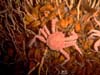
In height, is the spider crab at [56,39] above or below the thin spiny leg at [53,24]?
below

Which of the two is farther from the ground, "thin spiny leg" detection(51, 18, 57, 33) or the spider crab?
"thin spiny leg" detection(51, 18, 57, 33)

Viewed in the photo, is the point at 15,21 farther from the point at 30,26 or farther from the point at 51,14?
the point at 51,14

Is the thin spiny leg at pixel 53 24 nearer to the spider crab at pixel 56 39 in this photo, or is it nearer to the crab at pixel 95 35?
the spider crab at pixel 56 39

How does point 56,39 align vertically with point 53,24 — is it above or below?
below

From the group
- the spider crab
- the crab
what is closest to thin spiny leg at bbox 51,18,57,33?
the spider crab

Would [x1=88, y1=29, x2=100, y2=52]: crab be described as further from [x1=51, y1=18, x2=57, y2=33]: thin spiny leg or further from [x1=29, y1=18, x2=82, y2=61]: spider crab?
[x1=51, y1=18, x2=57, y2=33]: thin spiny leg

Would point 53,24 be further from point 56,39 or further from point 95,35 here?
point 95,35

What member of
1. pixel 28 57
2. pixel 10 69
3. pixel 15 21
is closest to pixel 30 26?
pixel 15 21

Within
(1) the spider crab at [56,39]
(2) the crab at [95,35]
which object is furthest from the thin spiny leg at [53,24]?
(2) the crab at [95,35]

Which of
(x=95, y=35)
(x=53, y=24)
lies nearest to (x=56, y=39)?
(x=53, y=24)
